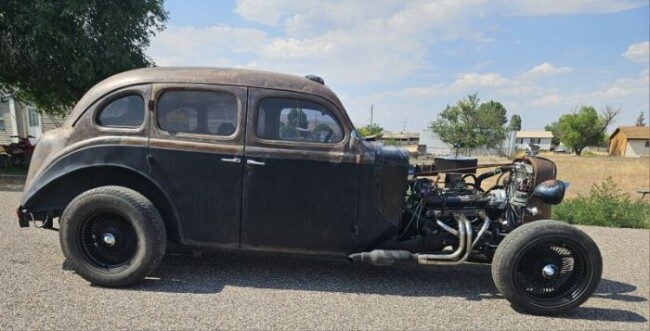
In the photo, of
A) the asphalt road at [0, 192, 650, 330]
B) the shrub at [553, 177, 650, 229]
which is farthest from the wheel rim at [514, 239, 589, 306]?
the shrub at [553, 177, 650, 229]

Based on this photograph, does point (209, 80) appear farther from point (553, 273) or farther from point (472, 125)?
point (472, 125)

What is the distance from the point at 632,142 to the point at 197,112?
2841 inches

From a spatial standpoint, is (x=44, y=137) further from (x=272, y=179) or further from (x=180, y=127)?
(x=272, y=179)

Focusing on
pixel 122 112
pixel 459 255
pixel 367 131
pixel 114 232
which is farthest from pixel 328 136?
pixel 367 131

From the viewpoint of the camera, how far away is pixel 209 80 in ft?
12.5

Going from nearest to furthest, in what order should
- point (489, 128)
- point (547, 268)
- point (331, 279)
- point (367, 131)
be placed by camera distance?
point (547, 268) → point (331, 279) → point (367, 131) → point (489, 128)

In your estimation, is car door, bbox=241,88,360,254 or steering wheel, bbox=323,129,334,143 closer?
car door, bbox=241,88,360,254

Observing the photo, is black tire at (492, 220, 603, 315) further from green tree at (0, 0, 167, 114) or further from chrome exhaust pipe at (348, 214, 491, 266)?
green tree at (0, 0, 167, 114)

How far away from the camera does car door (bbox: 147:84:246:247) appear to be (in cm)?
374

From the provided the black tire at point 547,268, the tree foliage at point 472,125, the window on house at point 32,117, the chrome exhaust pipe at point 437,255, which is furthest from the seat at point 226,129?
the tree foliage at point 472,125

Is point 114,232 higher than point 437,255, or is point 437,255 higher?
point 114,232

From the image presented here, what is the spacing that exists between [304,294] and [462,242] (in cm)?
156

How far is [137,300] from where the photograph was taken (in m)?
3.48

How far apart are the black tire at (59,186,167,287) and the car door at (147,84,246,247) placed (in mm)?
256
